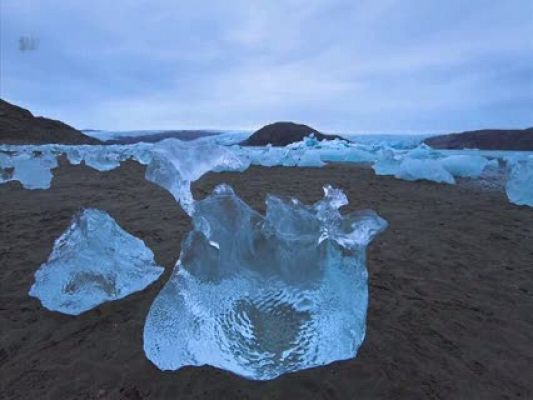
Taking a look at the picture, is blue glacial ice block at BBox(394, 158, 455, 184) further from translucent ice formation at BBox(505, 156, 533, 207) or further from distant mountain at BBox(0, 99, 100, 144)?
distant mountain at BBox(0, 99, 100, 144)

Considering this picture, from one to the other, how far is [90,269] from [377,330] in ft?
7.14

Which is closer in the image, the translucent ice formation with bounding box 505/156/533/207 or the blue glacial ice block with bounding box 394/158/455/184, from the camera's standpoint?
the translucent ice formation with bounding box 505/156/533/207

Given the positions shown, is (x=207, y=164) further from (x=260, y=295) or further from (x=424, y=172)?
(x=424, y=172)

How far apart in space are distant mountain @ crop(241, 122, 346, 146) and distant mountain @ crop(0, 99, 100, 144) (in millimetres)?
18814

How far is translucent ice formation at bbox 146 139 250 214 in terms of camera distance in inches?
110

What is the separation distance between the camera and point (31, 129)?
3875cm

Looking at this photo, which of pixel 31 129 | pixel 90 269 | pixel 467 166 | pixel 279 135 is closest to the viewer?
pixel 90 269

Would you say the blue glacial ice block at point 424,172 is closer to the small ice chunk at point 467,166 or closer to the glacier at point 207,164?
the glacier at point 207,164

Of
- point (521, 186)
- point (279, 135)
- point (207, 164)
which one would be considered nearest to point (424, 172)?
point (521, 186)

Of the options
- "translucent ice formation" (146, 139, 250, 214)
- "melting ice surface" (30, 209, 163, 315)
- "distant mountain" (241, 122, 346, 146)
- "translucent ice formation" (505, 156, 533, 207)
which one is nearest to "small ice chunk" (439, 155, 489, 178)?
"translucent ice formation" (505, 156, 533, 207)

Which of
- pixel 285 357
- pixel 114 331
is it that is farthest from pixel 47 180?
pixel 285 357

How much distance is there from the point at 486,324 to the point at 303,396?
157 centimetres

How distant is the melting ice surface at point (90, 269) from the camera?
2938mm

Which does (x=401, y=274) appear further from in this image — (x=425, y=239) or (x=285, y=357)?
(x=285, y=357)
